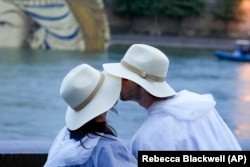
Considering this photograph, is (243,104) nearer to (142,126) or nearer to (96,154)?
(142,126)

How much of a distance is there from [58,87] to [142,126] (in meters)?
13.1

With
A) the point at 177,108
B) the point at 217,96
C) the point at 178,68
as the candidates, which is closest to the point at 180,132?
the point at 177,108

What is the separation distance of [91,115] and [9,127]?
26.9ft

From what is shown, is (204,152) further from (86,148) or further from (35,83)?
(35,83)

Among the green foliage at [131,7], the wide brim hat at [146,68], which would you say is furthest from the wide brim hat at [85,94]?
the green foliage at [131,7]

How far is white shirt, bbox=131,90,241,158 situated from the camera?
89.7 inches

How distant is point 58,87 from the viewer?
15.4 metres

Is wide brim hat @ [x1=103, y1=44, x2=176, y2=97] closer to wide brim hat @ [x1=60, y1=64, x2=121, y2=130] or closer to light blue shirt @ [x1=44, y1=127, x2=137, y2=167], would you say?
wide brim hat @ [x1=60, y1=64, x2=121, y2=130]

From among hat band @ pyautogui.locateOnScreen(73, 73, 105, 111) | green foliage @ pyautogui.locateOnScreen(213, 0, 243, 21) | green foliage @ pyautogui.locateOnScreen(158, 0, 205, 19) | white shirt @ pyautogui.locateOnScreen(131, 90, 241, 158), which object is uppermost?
hat band @ pyautogui.locateOnScreen(73, 73, 105, 111)

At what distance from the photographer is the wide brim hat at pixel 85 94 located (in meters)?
2.16

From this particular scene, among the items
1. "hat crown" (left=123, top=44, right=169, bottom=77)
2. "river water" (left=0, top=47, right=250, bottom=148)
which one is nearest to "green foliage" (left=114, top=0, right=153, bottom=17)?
"river water" (left=0, top=47, right=250, bottom=148)

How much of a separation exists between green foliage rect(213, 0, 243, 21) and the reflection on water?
44.7 feet

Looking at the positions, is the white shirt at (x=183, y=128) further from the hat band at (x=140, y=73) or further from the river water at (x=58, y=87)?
the river water at (x=58, y=87)

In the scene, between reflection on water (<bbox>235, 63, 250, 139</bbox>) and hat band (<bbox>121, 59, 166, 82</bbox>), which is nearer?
hat band (<bbox>121, 59, 166, 82</bbox>)
